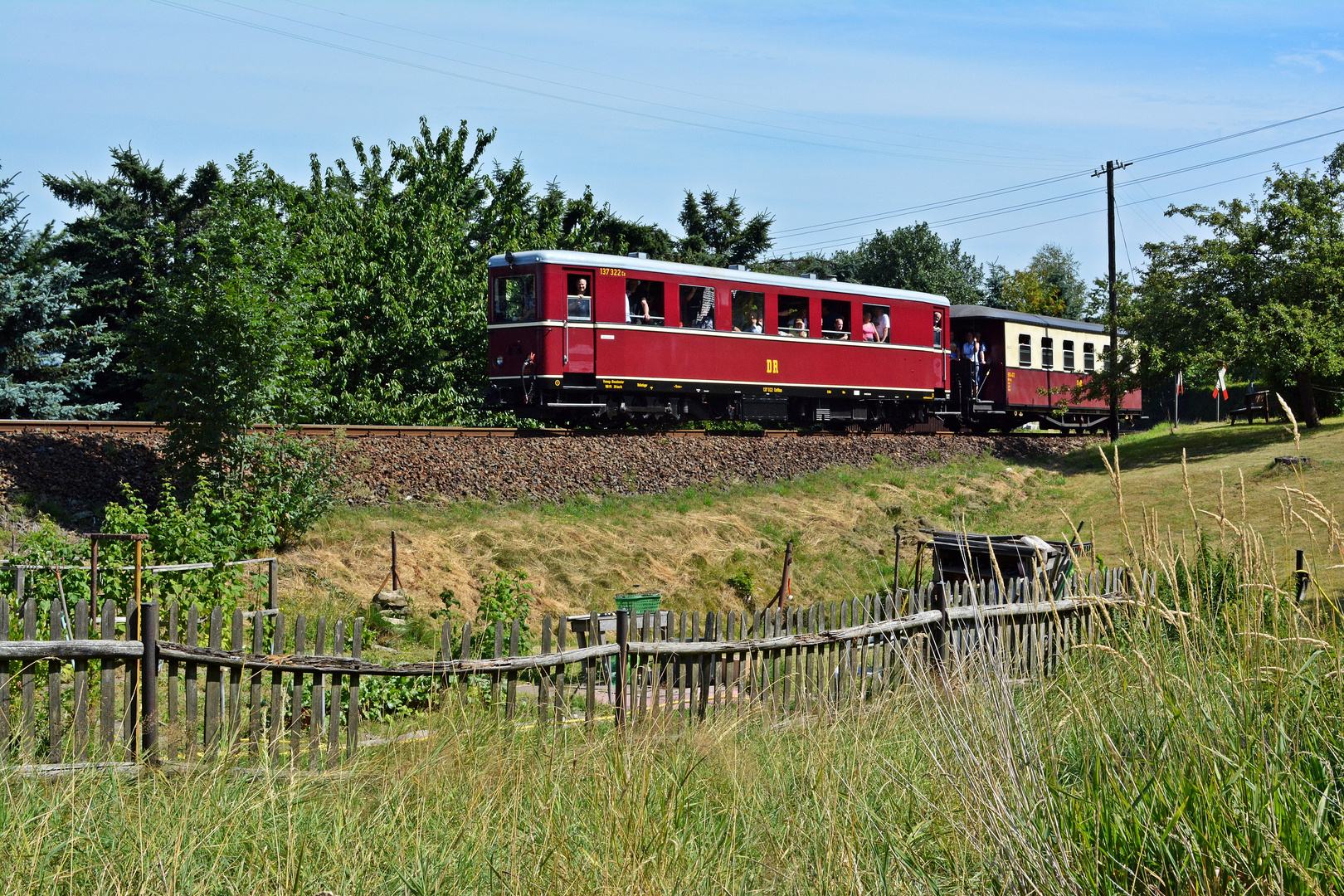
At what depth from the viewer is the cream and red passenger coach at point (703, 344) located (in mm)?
18688

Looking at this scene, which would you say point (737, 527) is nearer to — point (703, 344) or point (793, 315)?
point (703, 344)

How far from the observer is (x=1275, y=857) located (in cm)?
280

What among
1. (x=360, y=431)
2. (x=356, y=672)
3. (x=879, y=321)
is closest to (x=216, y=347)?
(x=360, y=431)

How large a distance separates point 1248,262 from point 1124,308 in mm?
3024

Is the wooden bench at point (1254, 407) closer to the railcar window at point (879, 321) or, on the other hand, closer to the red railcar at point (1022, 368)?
the red railcar at point (1022, 368)

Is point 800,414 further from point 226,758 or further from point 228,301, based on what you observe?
point 226,758

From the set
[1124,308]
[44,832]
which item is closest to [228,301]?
[44,832]

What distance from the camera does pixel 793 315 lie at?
21.6m

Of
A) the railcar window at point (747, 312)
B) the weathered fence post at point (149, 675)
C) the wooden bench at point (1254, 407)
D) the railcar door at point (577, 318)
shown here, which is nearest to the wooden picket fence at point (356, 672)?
the weathered fence post at point (149, 675)

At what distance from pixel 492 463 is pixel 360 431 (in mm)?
1921

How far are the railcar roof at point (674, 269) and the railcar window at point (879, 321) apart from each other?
12.2 inches

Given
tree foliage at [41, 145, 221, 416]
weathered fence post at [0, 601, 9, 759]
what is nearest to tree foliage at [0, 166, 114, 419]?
tree foliage at [41, 145, 221, 416]

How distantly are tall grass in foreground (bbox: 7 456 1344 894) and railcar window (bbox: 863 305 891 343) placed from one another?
18.6m

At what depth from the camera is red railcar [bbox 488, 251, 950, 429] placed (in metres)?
18.7
